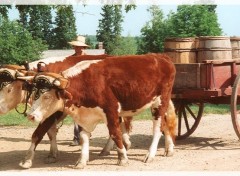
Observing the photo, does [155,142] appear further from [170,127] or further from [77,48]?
[77,48]

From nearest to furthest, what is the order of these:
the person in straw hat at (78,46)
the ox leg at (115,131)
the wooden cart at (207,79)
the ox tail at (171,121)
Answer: the ox leg at (115,131), the wooden cart at (207,79), the ox tail at (171,121), the person in straw hat at (78,46)

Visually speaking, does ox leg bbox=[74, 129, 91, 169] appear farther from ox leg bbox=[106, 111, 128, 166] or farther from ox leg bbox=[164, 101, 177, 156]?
ox leg bbox=[164, 101, 177, 156]

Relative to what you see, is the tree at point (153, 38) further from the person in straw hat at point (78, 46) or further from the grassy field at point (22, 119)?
the person in straw hat at point (78, 46)

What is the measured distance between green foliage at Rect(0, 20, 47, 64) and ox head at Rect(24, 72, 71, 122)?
134 feet

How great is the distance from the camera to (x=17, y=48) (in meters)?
49.5

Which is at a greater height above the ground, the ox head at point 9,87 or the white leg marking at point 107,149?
the ox head at point 9,87

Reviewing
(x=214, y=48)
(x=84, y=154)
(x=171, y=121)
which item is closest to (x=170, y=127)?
(x=171, y=121)

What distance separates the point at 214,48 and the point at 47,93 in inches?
133

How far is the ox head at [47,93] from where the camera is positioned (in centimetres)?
655

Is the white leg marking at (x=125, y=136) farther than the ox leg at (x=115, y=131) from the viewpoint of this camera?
Yes

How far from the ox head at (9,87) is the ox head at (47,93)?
0.65m

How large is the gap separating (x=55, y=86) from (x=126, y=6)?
4876 millimetres

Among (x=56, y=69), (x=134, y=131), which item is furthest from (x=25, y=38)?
(x=56, y=69)

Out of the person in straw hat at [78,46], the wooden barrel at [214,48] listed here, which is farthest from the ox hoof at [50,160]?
the wooden barrel at [214,48]
